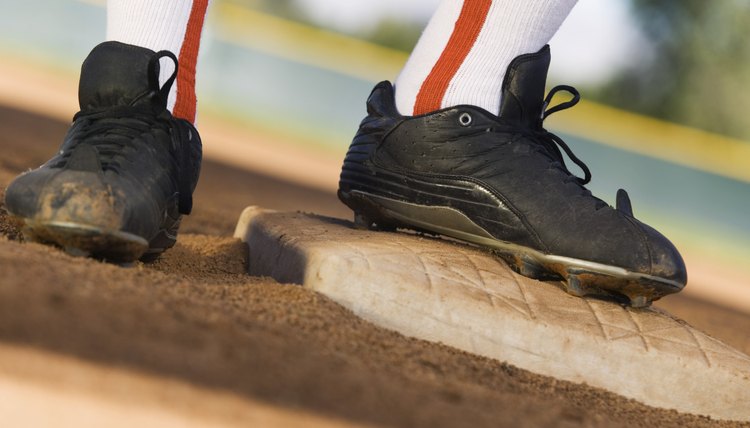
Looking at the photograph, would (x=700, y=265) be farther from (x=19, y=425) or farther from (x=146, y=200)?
(x=19, y=425)

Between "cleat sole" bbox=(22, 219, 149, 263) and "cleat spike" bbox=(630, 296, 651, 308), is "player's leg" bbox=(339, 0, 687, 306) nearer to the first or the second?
"cleat spike" bbox=(630, 296, 651, 308)

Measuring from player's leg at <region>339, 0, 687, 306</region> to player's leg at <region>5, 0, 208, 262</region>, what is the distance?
1.11 ft

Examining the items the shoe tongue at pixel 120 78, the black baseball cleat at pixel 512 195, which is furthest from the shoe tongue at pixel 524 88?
the shoe tongue at pixel 120 78

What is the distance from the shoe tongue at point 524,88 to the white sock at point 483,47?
0.01m

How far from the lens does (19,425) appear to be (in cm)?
68

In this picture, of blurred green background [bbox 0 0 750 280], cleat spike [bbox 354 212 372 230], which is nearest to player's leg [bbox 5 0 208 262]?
cleat spike [bbox 354 212 372 230]

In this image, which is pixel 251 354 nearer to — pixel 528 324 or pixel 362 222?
pixel 528 324

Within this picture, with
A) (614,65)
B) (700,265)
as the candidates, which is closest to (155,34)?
(700,265)

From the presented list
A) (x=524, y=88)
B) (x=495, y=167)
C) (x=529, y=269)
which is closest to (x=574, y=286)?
(x=529, y=269)

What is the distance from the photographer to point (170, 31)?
1.47m

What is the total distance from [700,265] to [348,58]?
6.87 metres

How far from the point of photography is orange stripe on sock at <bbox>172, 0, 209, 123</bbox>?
149cm

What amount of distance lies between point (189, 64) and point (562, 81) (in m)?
12.4

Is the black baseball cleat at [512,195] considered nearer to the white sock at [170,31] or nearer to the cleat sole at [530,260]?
the cleat sole at [530,260]
